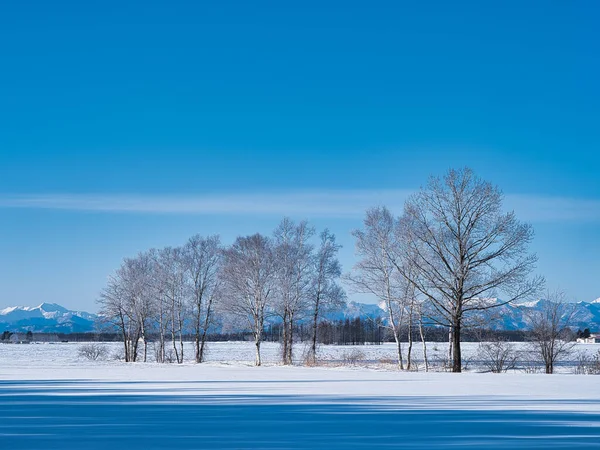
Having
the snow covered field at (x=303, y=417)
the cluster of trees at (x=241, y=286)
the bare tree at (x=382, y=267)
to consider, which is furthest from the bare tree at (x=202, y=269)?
the snow covered field at (x=303, y=417)

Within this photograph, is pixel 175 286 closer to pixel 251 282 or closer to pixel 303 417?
pixel 251 282

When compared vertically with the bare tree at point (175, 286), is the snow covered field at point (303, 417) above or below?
below

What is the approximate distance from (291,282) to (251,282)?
2674 mm

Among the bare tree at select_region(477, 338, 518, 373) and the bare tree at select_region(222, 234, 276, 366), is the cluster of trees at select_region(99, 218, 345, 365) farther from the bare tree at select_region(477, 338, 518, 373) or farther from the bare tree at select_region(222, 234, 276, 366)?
the bare tree at select_region(477, 338, 518, 373)

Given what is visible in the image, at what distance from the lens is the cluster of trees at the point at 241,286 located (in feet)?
139

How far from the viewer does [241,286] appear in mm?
42438

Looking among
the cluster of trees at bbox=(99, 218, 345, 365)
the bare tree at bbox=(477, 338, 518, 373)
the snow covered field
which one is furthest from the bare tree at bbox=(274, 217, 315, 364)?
the snow covered field

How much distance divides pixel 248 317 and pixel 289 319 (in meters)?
2.83

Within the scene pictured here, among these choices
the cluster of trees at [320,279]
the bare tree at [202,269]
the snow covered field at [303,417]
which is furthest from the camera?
the bare tree at [202,269]

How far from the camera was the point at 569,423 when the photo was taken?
8.91 meters

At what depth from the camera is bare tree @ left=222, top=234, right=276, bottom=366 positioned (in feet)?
139

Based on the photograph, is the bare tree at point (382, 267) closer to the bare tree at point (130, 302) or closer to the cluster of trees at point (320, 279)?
the cluster of trees at point (320, 279)

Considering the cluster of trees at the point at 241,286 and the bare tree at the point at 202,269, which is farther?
the bare tree at the point at 202,269

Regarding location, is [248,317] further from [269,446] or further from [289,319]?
[269,446]
